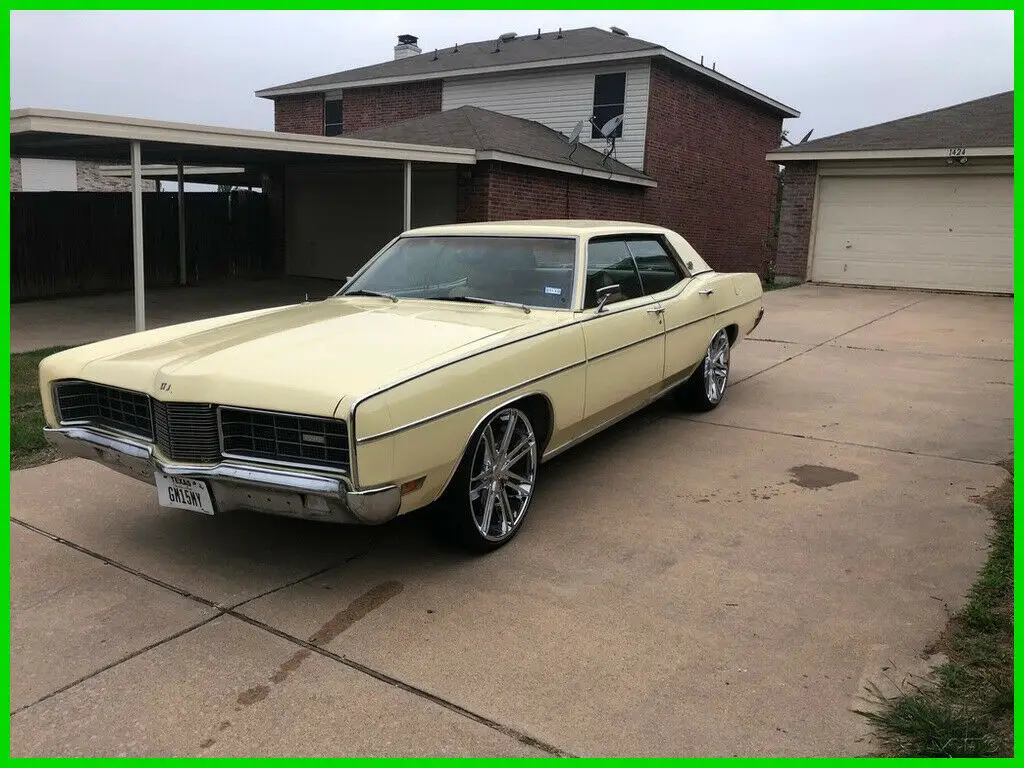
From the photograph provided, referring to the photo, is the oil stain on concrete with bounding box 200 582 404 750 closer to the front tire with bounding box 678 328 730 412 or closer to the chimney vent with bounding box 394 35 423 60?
the front tire with bounding box 678 328 730 412

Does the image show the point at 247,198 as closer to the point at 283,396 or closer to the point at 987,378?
the point at 987,378

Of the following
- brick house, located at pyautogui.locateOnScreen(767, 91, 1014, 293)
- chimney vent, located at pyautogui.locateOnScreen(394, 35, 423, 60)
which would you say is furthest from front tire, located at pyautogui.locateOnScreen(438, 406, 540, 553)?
chimney vent, located at pyautogui.locateOnScreen(394, 35, 423, 60)

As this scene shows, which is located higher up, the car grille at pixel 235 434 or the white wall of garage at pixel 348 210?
the white wall of garage at pixel 348 210

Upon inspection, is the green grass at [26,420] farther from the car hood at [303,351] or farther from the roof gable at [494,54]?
the roof gable at [494,54]

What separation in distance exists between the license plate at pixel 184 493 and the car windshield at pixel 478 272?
1.92 metres

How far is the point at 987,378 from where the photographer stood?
8406 millimetres

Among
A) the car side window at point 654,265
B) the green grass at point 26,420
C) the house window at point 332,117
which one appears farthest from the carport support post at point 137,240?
the house window at point 332,117

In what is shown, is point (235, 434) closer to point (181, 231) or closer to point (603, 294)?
point (603, 294)

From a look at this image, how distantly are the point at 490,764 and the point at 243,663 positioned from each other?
3.52 ft

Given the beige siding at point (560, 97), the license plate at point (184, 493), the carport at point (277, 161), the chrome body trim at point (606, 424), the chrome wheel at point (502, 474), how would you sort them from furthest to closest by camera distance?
the beige siding at point (560, 97) → the carport at point (277, 161) → the chrome body trim at point (606, 424) → the chrome wheel at point (502, 474) → the license plate at point (184, 493)

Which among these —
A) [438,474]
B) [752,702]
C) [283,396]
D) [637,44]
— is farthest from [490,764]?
[637,44]

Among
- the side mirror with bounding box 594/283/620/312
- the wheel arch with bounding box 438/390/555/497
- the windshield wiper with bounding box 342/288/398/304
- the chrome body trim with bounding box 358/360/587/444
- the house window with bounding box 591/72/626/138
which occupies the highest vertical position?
the house window with bounding box 591/72/626/138

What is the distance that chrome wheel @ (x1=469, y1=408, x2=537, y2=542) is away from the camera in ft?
12.8

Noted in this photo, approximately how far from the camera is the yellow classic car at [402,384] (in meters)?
3.29
